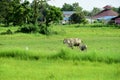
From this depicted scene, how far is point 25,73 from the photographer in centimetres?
1178

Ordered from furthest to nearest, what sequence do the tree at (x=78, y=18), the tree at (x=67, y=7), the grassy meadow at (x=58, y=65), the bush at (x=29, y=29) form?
the tree at (x=67, y=7) → the tree at (x=78, y=18) → the bush at (x=29, y=29) → the grassy meadow at (x=58, y=65)

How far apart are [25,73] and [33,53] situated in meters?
4.13

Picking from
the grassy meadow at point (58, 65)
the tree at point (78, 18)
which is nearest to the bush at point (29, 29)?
the grassy meadow at point (58, 65)

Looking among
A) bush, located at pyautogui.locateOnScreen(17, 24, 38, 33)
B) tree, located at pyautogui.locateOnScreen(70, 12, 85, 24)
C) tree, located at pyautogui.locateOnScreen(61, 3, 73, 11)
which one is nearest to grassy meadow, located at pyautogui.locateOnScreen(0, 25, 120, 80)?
bush, located at pyautogui.locateOnScreen(17, 24, 38, 33)

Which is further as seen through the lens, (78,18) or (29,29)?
(78,18)

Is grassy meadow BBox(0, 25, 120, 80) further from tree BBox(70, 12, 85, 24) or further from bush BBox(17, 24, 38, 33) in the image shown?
tree BBox(70, 12, 85, 24)

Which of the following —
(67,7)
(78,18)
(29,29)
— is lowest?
(29,29)

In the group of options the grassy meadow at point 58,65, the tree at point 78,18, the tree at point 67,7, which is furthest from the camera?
the tree at point 67,7

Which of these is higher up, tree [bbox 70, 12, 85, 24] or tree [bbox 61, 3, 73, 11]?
tree [bbox 61, 3, 73, 11]

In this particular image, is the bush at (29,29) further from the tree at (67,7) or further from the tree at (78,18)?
the tree at (67,7)

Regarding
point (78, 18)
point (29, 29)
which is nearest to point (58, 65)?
point (29, 29)

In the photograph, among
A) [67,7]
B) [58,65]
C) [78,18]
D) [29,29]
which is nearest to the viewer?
[58,65]

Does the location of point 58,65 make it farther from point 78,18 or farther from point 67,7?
point 67,7

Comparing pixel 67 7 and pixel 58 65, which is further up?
pixel 67 7
